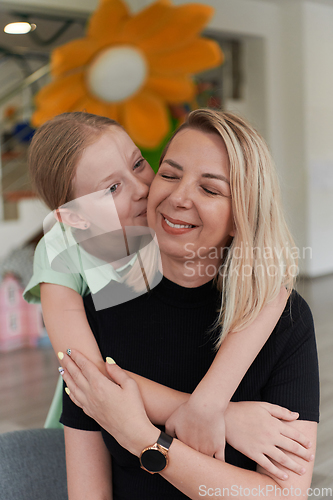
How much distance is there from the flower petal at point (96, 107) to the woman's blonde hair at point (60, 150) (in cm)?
124

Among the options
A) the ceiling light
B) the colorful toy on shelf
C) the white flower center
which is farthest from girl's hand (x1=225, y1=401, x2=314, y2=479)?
the colorful toy on shelf

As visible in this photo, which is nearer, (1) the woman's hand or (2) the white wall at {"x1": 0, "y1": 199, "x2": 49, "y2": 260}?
(1) the woman's hand

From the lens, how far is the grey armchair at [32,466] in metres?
1.09

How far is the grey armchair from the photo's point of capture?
1093 millimetres

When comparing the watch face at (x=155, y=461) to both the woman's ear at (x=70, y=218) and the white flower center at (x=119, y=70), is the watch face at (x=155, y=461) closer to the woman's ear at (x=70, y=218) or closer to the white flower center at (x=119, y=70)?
the woman's ear at (x=70, y=218)

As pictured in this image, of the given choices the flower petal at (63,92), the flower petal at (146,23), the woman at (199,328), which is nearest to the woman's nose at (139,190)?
the woman at (199,328)

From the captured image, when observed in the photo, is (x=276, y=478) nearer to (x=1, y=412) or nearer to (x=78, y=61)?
(x=1, y=412)

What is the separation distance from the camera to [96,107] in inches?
102

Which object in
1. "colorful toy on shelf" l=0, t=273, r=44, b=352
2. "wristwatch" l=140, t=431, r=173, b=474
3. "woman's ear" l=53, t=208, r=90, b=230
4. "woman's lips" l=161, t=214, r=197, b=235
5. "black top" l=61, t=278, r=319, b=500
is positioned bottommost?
"colorful toy on shelf" l=0, t=273, r=44, b=352

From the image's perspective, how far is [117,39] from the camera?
284cm

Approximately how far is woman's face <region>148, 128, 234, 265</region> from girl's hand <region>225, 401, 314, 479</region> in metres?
0.30

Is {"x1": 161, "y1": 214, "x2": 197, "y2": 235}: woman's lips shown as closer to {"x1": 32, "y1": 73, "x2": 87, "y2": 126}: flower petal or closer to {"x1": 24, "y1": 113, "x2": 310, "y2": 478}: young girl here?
{"x1": 24, "y1": 113, "x2": 310, "y2": 478}: young girl

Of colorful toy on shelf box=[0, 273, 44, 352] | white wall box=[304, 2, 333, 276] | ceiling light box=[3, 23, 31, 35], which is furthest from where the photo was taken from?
white wall box=[304, 2, 333, 276]

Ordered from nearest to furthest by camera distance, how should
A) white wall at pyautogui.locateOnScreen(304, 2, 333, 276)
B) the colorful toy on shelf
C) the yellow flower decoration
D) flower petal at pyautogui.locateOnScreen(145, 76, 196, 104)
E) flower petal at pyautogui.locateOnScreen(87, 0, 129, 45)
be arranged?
the yellow flower decoration < flower petal at pyautogui.locateOnScreen(87, 0, 129, 45) < flower petal at pyautogui.locateOnScreen(145, 76, 196, 104) < the colorful toy on shelf < white wall at pyautogui.locateOnScreen(304, 2, 333, 276)
